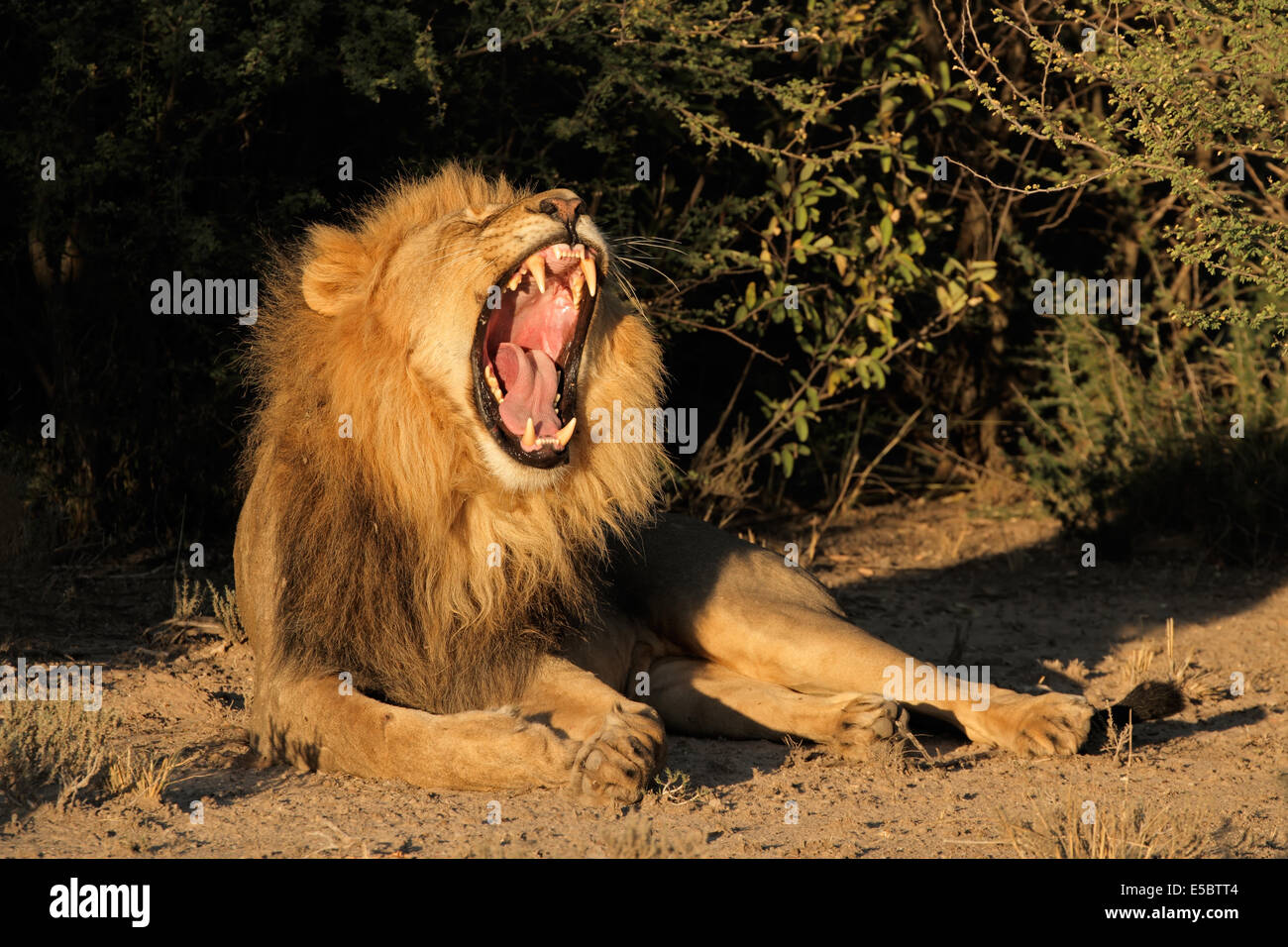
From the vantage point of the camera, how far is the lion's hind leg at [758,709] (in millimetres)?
4762

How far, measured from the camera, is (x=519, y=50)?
743cm

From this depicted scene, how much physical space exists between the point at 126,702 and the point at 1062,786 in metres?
3.15

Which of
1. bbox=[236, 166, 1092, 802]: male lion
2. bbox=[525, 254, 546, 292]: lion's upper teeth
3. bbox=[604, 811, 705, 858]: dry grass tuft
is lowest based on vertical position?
bbox=[604, 811, 705, 858]: dry grass tuft

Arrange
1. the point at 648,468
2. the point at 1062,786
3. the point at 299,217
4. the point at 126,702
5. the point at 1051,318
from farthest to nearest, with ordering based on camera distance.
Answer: the point at 1051,318
the point at 299,217
the point at 126,702
the point at 648,468
the point at 1062,786

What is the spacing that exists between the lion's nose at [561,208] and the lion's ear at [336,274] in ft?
1.89

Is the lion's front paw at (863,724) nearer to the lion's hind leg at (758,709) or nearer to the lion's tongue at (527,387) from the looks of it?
the lion's hind leg at (758,709)

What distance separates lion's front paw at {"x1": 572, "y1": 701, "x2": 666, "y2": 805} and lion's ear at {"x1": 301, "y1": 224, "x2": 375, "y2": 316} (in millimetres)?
1504

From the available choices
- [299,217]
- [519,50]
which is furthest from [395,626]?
[519,50]

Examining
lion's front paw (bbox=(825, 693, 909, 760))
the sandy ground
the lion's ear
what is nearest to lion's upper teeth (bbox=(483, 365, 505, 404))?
the lion's ear

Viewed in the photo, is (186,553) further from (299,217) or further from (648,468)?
(648,468)

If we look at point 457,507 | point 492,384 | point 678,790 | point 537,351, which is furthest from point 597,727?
point 537,351

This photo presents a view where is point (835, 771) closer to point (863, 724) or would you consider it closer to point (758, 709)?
point (863, 724)

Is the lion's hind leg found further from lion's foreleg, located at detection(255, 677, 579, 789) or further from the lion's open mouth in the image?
the lion's open mouth

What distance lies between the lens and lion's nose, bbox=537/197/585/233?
442 cm
